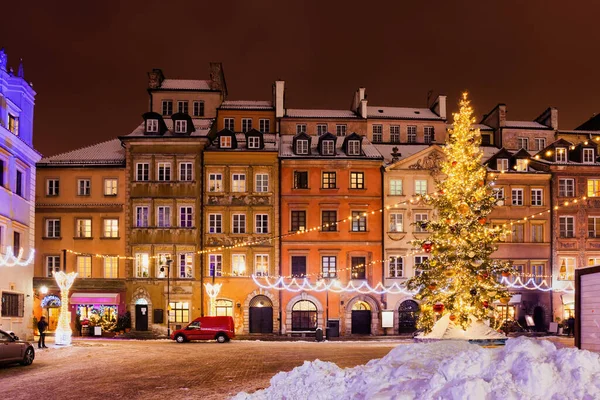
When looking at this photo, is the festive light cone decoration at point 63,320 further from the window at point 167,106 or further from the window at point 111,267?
the window at point 167,106

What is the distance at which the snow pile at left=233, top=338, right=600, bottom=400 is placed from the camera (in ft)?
31.9

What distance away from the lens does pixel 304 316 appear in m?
50.8

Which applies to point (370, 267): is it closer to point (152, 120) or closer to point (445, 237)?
point (152, 120)

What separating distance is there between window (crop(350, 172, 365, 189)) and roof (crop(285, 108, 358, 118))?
6552 millimetres

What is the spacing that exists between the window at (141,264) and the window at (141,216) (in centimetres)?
214

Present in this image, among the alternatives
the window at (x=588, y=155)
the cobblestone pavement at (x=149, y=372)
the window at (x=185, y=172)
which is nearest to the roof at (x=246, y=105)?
the window at (x=185, y=172)

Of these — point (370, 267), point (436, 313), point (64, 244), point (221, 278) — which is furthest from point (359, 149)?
point (436, 313)

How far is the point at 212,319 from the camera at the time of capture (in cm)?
4091

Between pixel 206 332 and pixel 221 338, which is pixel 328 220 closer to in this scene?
pixel 221 338

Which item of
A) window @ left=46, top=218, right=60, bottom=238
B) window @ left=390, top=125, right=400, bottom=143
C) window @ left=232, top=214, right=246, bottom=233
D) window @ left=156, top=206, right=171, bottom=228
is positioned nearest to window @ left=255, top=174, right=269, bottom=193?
window @ left=232, top=214, right=246, bottom=233

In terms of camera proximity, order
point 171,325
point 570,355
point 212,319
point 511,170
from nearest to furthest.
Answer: point 570,355 < point 212,319 < point 171,325 < point 511,170

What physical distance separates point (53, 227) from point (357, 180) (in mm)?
21531

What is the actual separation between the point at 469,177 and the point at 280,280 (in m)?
24.4

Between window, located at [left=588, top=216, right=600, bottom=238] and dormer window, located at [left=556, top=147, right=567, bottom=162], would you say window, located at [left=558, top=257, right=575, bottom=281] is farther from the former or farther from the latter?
dormer window, located at [left=556, top=147, right=567, bottom=162]
